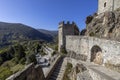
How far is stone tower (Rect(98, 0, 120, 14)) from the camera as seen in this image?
86.4 feet

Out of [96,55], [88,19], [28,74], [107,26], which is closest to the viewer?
[28,74]

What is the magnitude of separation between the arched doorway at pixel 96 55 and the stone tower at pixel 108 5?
11225 mm

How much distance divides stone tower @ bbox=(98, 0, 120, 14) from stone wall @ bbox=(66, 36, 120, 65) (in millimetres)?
8729

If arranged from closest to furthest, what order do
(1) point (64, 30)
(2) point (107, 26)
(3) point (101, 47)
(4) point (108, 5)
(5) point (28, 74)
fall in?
(5) point (28, 74) → (3) point (101, 47) → (2) point (107, 26) → (4) point (108, 5) → (1) point (64, 30)

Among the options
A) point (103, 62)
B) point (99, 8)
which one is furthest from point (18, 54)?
point (103, 62)

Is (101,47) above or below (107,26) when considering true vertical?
below

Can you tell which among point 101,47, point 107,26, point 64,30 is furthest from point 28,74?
point 64,30

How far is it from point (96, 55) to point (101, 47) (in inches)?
87.0

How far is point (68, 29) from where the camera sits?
33.4 metres

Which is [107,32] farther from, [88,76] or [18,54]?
[18,54]

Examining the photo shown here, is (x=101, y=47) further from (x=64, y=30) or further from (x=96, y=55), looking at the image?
(x=64, y=30)

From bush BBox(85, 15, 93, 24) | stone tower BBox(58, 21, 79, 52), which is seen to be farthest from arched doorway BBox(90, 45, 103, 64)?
stone tower BBox(58, 21, 79, 52)

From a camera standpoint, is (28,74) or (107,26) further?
(107,26)

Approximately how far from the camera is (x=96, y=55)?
1862 centimetres
